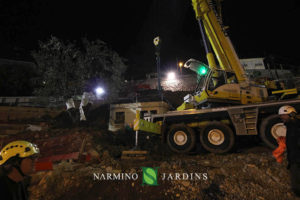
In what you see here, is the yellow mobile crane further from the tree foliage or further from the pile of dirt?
the tree foliage

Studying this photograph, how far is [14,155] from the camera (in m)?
1.94

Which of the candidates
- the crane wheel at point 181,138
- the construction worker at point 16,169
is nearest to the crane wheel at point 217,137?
the crane wheel at point 181,138

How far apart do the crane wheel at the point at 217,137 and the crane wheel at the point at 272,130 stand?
100cm

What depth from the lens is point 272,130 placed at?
5.21m

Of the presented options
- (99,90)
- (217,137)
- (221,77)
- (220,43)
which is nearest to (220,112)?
(217,137)

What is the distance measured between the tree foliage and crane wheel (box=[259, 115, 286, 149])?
13070 millimetres

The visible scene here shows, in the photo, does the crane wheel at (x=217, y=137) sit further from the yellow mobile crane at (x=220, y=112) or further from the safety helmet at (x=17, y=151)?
the safety helmet at (x=17, y=151)

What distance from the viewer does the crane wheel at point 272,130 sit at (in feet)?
16.7

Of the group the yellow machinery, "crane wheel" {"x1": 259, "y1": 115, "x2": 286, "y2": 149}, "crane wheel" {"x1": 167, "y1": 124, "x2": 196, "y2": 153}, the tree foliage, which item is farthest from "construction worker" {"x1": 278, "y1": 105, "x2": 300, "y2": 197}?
the tree foliage

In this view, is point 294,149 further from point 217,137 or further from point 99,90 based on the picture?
point 99,90

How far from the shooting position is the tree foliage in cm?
1318

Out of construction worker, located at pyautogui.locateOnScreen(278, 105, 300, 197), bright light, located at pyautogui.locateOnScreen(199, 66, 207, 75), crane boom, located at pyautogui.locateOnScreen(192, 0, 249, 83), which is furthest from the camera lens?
bright light, located at pyautogui.locateOnScreen(199, 66, 207, 75)

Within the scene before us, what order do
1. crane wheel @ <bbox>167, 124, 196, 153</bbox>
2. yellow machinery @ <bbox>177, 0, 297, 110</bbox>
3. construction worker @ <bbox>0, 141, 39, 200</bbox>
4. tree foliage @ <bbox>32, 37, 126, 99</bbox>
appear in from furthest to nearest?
tree foliage @ <bbox>32, 37, 126, 99</bbox> < crane wheel @ <bbox>167, 124, 196, 153</bbox> < yellow machinery @ <bbox>177, 0, 297, 110</bbox> < construction worker @ <bbox>0, 141, 39, 200</bbox>

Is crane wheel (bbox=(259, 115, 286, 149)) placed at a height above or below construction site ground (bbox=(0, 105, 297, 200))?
above
